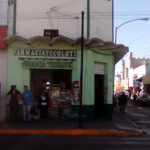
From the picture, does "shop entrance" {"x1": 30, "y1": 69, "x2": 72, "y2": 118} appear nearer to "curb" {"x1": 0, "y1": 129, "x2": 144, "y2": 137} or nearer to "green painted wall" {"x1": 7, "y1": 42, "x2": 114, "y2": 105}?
"green painted wall" {"x1": 7, "y1": 42, "x2": 114, "y2": 105}

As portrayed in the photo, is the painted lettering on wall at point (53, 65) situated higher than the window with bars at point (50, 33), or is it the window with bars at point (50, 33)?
the window with bars at point (50, 33)

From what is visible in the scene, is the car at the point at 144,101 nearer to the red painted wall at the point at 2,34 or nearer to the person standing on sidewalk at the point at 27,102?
the person standing on sidewalk at the point at 27,102

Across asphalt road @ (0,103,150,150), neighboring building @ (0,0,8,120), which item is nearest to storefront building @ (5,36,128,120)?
neighboring building @ (0,0,8,120)

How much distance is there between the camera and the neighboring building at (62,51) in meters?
15.7

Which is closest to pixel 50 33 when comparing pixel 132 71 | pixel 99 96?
pixel 99 96

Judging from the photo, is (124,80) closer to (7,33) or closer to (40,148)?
(7,33)

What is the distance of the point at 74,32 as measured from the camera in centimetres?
1667

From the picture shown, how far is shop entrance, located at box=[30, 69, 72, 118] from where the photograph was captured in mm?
16453

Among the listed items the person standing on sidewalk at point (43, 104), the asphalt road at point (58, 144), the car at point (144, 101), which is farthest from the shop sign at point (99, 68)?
the car at point (144, 101)

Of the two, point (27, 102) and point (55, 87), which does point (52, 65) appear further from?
point (27, 102)

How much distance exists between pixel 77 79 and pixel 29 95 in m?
2.75

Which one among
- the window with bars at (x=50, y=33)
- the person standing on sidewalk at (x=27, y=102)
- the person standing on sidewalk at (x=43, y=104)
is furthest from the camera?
the window with bars at (x=50, y=33)

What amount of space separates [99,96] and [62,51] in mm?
3797

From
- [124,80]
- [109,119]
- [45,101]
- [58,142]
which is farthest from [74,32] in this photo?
[124,80]
